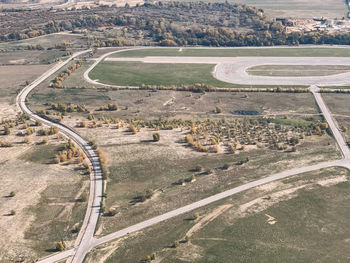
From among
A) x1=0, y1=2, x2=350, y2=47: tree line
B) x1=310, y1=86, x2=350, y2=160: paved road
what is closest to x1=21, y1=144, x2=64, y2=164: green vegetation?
x1=310, y1=86, x2=350, y2=160: paved road

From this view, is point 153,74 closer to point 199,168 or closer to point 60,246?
point 199,168

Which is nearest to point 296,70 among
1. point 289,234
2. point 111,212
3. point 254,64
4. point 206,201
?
point 254,64

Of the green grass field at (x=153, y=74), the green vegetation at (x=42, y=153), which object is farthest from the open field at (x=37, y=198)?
the green grass field at (x=153, y=74)

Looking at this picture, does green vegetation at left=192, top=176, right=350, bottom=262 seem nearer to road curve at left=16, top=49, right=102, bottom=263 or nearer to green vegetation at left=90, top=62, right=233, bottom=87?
road curve at left=16, top=49, right=102, bottom=263

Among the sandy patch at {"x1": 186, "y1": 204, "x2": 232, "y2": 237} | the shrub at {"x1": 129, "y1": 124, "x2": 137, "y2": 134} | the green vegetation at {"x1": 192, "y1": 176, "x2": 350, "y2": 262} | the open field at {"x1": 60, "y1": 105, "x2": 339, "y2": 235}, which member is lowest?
the green vegetation at {"x1": 192, "y1": 176, "x2": 350, "y2": 262}

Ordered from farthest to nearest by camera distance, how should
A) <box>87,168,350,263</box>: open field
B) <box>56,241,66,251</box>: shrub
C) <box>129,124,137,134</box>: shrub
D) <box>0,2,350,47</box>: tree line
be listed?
<box>0,2,350,47</box>: tree line, <box>129,124,137,134</box>: shrub, <box>56,241,66,251</box>: shrub, <box>87,168,350,263</box>: open field

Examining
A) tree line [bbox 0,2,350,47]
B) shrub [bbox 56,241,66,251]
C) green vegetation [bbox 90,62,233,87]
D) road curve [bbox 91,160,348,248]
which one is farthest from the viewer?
tree line [bbox 0,2,350,47]
